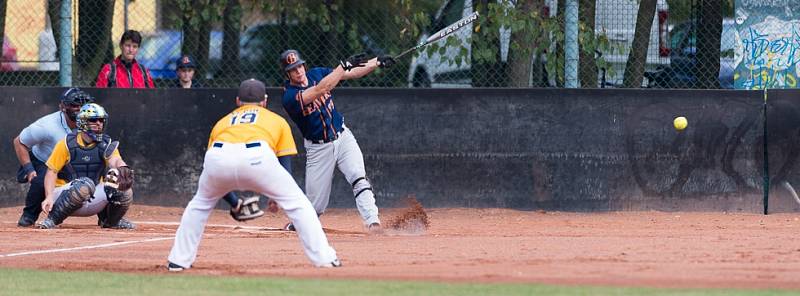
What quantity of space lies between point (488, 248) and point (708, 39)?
193 inches

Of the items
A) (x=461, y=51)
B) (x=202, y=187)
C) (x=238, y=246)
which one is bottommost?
(x=238, y=246)

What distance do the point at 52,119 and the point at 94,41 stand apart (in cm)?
251

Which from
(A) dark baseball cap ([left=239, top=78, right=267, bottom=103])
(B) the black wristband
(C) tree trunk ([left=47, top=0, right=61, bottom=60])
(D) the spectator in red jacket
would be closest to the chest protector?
(B) the black wristband

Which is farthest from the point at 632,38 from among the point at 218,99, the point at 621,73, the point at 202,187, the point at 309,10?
the point at 202,187

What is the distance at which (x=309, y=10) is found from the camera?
14.6 metres

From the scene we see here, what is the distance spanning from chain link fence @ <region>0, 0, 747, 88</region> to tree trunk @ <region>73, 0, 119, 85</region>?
13mm

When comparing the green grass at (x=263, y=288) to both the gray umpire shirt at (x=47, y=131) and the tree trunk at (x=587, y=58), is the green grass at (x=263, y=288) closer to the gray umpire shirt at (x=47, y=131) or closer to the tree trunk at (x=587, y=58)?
the gray umpire shirt at (x=47, y=131)

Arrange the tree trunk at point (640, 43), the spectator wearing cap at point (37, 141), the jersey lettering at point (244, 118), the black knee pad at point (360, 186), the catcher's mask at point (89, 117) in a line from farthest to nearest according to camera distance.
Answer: the tree trunk at point (640, 43), the spectator wearing cap at point (37, 141), the catcher's mask at point (89, 117), the black knee pad at point (360, 186), the jersey lettering at point (244, 118)

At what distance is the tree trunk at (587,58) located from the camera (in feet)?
45.6

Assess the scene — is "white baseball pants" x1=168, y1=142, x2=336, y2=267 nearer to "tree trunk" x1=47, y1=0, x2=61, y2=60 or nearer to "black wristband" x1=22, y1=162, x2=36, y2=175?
"black wristband" x1=22, y1=162, x2=36, y2=175

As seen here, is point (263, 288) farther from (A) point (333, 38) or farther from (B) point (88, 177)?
(A) point (333, 38)

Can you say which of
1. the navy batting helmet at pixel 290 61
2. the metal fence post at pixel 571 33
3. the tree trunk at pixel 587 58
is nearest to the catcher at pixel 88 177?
the navy batting helmet at pixel 290 61

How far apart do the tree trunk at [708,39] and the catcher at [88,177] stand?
240 inches

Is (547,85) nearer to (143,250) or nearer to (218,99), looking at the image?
(218,99)
